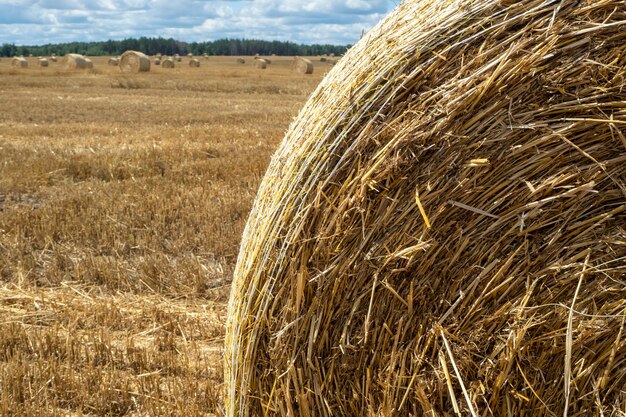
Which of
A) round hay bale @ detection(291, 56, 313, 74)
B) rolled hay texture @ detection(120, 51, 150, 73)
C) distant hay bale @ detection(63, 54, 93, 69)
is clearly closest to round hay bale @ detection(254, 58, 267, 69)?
round hay bale @ detection(291, 56, 313, 74)

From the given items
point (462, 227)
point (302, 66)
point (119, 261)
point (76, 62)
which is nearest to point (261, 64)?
point (302, 66)

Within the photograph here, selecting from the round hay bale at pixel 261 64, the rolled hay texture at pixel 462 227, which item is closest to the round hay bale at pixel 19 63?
the round hay bale at pixel 261 64

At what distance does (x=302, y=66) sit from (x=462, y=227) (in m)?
32.2

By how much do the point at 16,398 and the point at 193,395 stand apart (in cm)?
88

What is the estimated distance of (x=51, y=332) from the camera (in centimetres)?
416

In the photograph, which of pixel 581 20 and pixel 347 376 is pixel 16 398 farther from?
pixel 581 20

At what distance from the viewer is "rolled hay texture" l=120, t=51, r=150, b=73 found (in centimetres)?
3262

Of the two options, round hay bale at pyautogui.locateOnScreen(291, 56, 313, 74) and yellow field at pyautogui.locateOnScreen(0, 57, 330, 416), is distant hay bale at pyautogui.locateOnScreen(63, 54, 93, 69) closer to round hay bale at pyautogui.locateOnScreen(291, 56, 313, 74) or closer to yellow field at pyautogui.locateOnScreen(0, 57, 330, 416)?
round hay bale at pyautogui.locateOnScreen(291, 56, 313, 74)

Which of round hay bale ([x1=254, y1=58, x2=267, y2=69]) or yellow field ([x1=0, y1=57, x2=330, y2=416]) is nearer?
yellow field ([x1=0, y1=57, x2=330, y2=416])

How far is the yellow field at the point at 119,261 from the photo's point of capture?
3.56 m

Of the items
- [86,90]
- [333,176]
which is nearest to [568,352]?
[333,176]

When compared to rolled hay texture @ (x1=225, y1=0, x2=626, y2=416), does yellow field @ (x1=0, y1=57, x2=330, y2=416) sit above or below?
below

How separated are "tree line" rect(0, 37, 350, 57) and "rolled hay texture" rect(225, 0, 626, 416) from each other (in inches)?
2946

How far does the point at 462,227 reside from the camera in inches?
98.1
